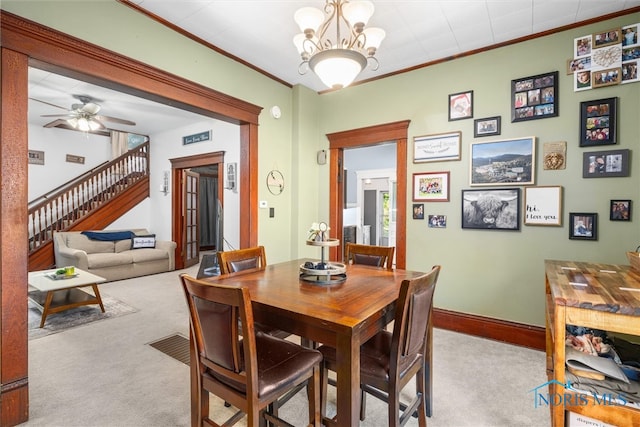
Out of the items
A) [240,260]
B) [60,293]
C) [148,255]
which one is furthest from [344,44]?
[148,255]

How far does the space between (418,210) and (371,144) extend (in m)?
1.01

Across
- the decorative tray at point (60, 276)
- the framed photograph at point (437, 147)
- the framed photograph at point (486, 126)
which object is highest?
the framed photograph at point (486, 126)

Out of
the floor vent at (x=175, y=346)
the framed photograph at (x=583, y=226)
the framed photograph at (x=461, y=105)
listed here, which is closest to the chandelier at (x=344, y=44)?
the framed photograph at (x=461, y=105)

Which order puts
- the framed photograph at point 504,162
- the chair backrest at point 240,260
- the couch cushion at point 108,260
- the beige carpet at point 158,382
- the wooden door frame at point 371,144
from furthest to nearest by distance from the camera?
the couch cushion at point 108,260 < the wooden door frame at point 371,144 < the framed photograph at point 504,162 < the chair backrest at point 240,260 < the beige carpet at point 158,382

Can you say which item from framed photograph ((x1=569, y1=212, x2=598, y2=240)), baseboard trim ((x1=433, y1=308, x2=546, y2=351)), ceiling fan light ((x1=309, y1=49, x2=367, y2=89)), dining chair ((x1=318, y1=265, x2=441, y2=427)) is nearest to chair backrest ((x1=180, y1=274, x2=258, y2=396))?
dining chair ((x1=318, y1=265, x2=441, y2=427))

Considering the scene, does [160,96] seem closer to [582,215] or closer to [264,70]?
[264,70]

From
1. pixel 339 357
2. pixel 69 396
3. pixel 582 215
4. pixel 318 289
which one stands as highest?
pixel 582 215

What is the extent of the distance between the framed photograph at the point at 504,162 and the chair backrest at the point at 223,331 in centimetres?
270

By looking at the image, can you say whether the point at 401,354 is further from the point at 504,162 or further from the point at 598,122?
the point at 598,122

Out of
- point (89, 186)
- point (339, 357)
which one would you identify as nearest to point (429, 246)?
point (339, 357)

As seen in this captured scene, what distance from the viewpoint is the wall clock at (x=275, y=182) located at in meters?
3.62

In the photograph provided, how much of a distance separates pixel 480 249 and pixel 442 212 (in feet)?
1.69

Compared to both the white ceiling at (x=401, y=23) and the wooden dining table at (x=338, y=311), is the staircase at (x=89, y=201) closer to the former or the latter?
the white ceiling at (x=401, y=23)

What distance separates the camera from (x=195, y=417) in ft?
4.77
